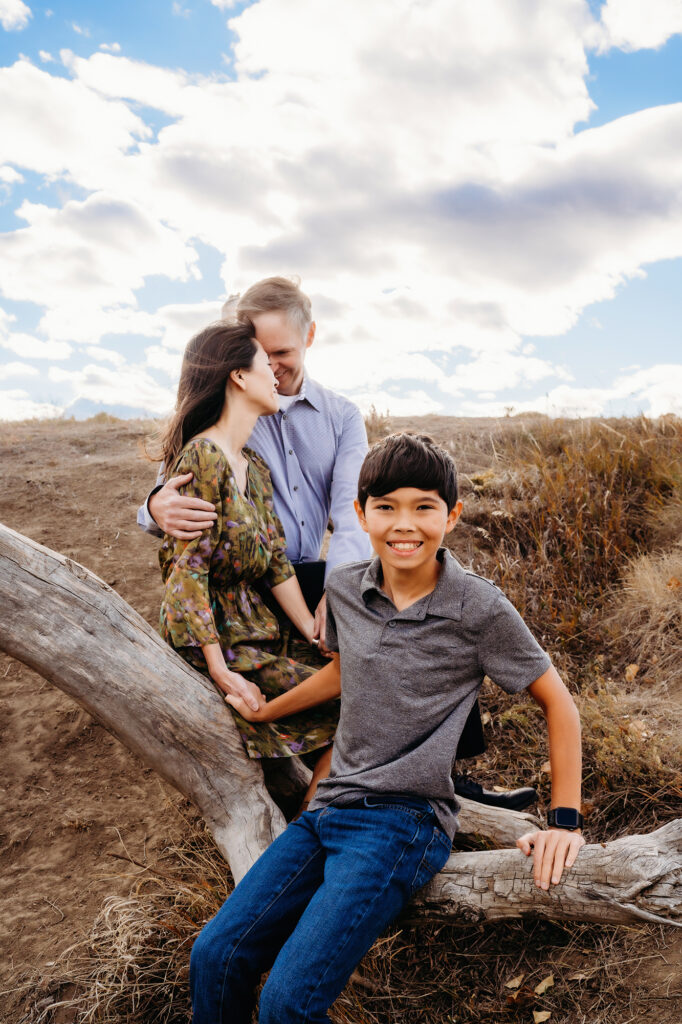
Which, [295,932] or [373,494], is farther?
[373,494]

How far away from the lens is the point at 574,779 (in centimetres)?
209

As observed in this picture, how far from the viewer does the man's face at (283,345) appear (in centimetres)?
324

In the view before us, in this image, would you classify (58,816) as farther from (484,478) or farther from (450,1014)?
(484,478)

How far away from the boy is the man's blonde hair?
124 cm

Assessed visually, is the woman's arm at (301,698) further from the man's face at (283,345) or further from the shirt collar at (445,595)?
the man's face at (283,345)

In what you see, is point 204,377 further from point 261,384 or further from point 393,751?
point 393,751

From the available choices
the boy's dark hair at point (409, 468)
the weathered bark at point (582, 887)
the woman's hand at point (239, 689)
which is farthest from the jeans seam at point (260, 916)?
the boy's dark hair at point (409, 468)

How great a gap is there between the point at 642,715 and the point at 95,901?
260 cm

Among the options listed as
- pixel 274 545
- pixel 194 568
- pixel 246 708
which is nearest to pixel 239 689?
pixel 246 708

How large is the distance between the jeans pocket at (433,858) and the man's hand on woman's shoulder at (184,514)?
1.31m

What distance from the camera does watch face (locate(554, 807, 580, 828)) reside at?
2.08m

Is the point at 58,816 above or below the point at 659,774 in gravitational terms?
below

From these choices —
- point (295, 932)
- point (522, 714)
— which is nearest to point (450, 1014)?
point (295, 932)

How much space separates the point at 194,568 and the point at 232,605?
28 centimetres
